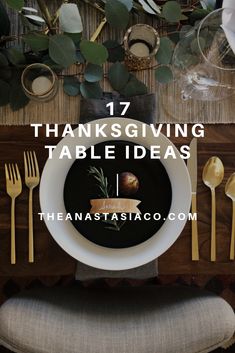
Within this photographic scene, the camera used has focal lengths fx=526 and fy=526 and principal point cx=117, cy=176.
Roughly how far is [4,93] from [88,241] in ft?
0.98

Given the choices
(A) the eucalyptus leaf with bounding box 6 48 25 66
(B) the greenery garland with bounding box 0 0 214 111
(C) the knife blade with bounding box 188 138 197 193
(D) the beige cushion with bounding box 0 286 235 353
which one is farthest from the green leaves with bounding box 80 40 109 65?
(D) the beige cushion with bounding box 0 286 235 353

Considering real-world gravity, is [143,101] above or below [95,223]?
above

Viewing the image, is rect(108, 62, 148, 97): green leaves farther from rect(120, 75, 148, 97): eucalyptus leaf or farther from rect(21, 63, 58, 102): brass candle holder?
rect(21, 63, 58, 102): brass candle holder

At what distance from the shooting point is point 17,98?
0.92m

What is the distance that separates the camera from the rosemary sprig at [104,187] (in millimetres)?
825

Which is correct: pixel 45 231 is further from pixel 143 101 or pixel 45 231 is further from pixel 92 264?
pixel 143 101

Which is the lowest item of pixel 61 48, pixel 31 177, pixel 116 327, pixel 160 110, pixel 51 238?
pixel 116 327

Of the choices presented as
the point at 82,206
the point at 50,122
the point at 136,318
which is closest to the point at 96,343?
the point at 136,318

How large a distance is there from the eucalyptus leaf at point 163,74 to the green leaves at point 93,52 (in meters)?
0.10

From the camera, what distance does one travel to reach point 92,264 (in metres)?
0.81

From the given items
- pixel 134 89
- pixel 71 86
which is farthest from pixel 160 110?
pixel 71 86

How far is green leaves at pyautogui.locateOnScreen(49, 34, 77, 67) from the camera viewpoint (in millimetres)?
882

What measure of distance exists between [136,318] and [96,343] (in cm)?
9

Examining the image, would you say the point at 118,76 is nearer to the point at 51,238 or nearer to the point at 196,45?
the point at 196,45
